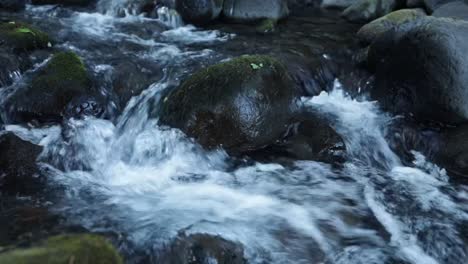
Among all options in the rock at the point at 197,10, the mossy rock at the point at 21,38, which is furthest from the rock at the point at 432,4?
the mossy rock at the point at 21,38

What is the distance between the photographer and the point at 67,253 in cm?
263

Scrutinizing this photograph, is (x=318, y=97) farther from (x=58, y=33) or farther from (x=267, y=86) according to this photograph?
(x=58, y=33)

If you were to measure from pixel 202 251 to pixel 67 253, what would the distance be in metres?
1.91

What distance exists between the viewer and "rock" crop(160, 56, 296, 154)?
6.36 m

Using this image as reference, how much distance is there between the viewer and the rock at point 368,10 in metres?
11.6

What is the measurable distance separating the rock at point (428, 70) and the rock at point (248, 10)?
3.77 metres

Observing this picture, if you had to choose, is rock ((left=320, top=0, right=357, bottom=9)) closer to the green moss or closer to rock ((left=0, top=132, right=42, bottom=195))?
the green moss

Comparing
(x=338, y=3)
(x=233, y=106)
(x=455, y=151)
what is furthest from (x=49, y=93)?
(x=338, y=3)

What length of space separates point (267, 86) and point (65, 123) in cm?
274

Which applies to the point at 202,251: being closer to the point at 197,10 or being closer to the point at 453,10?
the point at 197,10

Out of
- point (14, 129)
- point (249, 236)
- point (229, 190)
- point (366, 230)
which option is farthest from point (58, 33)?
point (366, 230)

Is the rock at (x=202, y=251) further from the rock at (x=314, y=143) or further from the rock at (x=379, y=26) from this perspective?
the rock at (x=379, y=26)

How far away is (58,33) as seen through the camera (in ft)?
30.9

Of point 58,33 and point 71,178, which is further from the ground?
point 58,33
